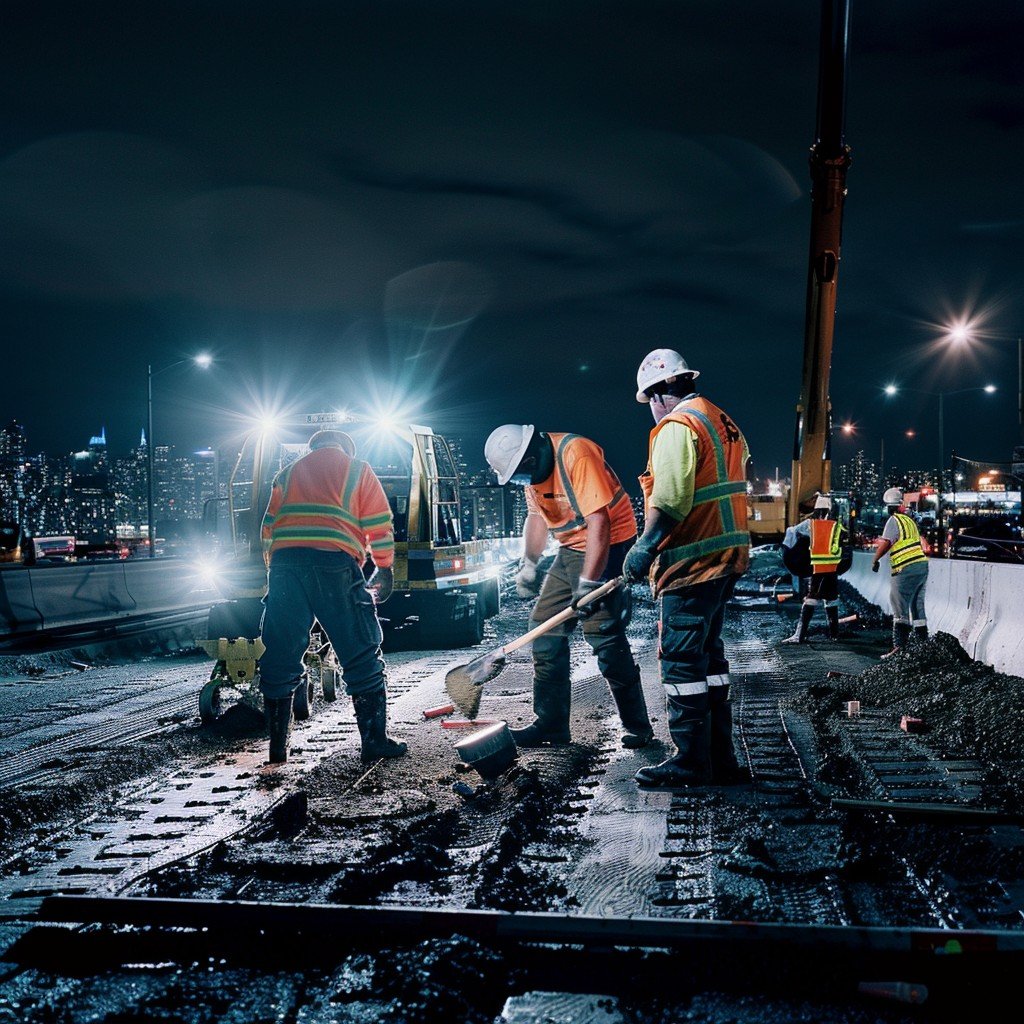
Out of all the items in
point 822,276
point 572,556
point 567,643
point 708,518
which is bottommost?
point 567,643

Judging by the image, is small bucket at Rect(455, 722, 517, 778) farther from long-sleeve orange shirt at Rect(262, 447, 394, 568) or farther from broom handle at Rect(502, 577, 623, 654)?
long-sleeve orange shirt at Rect(262, 447, 394, 568)

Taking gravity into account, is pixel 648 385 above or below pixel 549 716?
above

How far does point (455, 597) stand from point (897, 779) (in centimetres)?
672

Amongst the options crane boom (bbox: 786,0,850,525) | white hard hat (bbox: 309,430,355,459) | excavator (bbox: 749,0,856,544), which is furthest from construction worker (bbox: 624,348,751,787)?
excavator (bbox: 749,0,856,544)

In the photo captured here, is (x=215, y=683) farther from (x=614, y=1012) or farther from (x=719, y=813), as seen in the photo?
(x=614, y=1012)

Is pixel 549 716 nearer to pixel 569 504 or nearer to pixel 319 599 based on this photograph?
pixel 569 504

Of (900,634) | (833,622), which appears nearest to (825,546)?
(833,622)

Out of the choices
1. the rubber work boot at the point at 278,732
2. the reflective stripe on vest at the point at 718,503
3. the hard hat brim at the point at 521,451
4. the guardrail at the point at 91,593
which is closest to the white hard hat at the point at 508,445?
the hard hat brim at the point at 521,451

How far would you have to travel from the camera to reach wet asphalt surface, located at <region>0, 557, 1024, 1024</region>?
→ 9.46 ft

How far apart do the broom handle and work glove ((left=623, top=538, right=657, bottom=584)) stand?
49 cm

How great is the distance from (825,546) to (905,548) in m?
2.27

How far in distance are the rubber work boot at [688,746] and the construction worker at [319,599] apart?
1.66m

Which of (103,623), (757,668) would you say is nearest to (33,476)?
(103,623)

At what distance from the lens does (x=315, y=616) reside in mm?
6023
